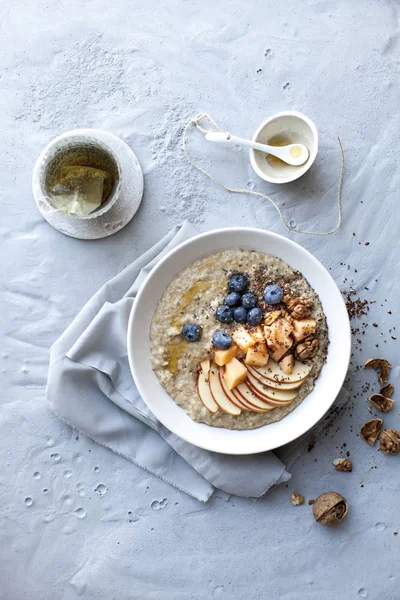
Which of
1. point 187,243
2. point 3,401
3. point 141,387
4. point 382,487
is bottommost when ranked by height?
point 382,487

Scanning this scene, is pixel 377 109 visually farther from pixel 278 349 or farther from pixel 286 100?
pixel 278 349

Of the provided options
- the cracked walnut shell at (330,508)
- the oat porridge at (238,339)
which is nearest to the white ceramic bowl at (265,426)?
the oat porridge at (238,339)

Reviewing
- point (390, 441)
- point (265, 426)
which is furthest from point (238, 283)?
point (390, 441)

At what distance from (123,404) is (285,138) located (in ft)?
4.22

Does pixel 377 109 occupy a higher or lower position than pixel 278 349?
higher

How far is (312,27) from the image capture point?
274cm

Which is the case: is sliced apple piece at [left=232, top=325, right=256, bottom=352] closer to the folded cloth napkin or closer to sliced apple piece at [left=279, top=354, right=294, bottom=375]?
sliced apple piece at [left=279, top=354, right=294, bottom=375]

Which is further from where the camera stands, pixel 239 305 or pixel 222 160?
pixel 222 160

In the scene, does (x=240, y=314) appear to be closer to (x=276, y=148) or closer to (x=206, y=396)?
(x=206, y=396)

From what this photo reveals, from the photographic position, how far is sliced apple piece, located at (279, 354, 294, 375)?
2430 millimetres

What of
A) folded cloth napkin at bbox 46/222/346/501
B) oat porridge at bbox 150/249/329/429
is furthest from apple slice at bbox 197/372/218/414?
folded cloth napkin at bbox 46/222/346/501

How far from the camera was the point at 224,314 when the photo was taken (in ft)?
8.07

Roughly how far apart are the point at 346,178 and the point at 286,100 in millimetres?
421

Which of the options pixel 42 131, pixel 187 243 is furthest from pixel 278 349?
pixel 42 131
